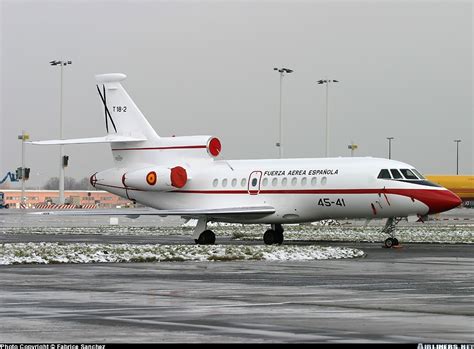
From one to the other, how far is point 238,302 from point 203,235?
2405 centimetres

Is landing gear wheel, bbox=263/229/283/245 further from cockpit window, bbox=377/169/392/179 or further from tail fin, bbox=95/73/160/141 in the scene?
tail fin, bbox=95/73/160/141

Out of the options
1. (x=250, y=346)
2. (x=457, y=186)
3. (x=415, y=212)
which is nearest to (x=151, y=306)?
(x=250, y=346)

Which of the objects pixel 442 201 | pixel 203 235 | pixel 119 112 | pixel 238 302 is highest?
pixel 119 112

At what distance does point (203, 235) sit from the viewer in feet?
132

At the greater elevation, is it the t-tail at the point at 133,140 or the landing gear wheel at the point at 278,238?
the t-tail at the point at 133,140

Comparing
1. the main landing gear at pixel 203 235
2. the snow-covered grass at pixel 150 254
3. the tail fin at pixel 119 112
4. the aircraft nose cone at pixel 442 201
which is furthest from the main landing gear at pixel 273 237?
the snow-covered grass at pixel 150 254

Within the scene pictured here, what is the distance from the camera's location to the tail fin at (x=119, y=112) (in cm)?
4397

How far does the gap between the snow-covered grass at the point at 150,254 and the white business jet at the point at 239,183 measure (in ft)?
21.7

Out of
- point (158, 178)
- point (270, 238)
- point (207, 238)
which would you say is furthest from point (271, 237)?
→ point (158, 178)

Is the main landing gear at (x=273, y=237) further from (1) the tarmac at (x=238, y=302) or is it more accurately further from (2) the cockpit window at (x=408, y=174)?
(1) the tarmac at (x=238, y=302)

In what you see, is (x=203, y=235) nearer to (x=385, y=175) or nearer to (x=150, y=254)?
(x=385, y=175)

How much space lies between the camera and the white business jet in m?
37.3

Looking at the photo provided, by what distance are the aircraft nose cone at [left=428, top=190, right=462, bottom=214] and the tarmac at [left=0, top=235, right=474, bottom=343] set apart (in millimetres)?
10542

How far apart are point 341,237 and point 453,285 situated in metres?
26.0
